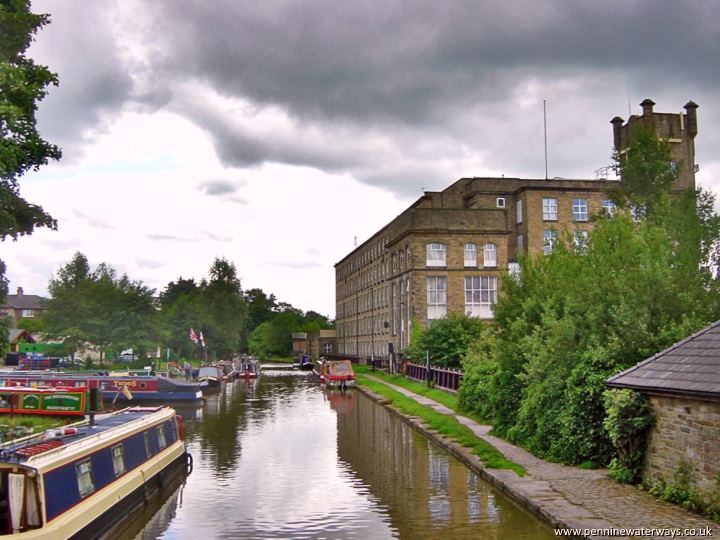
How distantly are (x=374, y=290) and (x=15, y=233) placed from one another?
5484 cm

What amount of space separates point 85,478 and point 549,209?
168 feet

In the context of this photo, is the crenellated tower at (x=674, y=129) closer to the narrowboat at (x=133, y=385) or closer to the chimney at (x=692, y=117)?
the chimney at (x=692, y=117)

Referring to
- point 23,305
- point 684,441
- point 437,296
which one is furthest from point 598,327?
point 23,305

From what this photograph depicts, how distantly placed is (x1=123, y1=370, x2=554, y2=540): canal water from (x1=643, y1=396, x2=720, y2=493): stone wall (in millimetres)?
2666

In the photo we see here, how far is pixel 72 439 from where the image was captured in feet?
44.2

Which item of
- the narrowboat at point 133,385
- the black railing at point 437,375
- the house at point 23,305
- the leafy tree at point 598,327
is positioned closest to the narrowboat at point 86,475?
the leafy tree at point 598,327

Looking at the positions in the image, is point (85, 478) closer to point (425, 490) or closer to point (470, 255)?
point (425, 490)

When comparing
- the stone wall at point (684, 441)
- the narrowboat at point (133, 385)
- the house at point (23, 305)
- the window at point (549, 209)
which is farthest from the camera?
the house at point (23, 305)

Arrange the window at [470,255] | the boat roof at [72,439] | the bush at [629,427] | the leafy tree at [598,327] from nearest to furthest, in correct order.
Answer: the boat roof at [72,439]
the bush at [629,427]
the leafy tree at [598,327]
the window at [470,255]

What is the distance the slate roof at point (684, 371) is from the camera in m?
12.3

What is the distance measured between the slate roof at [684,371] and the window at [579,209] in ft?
151

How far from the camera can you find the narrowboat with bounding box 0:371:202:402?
127 feet

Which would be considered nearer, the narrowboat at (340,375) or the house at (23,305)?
the narrowboat at (340,375)

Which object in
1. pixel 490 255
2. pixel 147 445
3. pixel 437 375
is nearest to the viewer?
pixel 147 445
